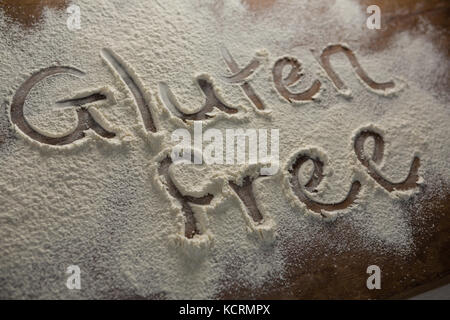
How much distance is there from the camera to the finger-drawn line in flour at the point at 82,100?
1164mm

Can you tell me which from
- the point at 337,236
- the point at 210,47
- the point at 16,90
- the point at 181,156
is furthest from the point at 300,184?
the point at 16,90

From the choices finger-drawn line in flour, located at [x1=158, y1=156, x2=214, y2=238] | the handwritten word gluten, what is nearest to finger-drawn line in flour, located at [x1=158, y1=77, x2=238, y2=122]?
the handwritten word gluten

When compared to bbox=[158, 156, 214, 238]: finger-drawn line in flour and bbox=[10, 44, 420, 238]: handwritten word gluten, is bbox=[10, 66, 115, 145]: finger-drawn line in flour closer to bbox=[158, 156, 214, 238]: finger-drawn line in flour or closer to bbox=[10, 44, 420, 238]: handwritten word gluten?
bbox=[10, 44, 420, 238]: handwritten word gluten

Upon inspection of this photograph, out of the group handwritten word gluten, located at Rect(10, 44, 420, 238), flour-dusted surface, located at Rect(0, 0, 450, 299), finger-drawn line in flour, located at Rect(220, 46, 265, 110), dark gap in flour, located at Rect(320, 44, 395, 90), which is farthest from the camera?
dark gap in flour, located at Rect(320, 44, 395, 90)

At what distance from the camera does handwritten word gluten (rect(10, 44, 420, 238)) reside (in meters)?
1.10

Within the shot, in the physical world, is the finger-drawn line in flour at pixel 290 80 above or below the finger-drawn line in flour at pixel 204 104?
above

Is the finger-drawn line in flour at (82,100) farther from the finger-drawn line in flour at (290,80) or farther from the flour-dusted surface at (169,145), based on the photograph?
the finger-drawn line in flour at (290,80)

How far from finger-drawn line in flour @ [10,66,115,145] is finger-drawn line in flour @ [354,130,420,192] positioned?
0.59m

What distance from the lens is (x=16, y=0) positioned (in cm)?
129

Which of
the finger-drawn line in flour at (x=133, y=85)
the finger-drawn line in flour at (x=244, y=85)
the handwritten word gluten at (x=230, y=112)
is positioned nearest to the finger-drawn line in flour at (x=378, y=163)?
the handwritten word gluten at (x=230, y=112)

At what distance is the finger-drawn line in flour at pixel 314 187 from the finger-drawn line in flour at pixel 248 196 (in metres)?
0.10

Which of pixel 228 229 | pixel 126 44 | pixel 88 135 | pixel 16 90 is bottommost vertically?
pixel 228 229

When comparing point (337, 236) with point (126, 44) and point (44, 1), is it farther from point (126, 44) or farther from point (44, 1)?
point (44, 1)

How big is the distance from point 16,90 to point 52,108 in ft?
0.31
